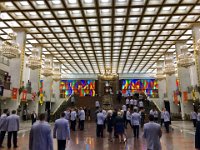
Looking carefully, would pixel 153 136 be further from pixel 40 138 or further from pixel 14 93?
pixel 14 93

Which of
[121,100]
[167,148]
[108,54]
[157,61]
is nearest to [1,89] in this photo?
A: [167,148]

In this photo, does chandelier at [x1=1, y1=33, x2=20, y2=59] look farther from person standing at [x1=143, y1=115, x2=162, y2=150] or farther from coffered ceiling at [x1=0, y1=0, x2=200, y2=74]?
person standing at [x1=143, y1=115, x2=162, y2=150]

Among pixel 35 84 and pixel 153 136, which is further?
pixel 35 84

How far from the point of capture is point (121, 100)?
27797 mm

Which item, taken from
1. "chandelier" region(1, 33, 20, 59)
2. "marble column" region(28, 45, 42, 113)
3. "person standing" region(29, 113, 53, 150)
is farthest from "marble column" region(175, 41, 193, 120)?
"person standing" region(29, 113, 53, 150)

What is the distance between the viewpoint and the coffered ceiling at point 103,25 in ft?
47.5

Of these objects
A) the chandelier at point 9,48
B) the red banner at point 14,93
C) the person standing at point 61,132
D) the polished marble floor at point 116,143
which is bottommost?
the polished marble floor at point 116,143

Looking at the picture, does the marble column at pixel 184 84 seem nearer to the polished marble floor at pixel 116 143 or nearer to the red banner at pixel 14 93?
the polished marble floor at pixel 116 143

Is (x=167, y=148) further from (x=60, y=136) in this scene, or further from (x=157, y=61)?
(x=157, y=61)

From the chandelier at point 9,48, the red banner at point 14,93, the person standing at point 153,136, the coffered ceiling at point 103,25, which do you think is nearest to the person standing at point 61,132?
the person standing at point 153,136

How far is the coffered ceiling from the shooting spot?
47.5 ft

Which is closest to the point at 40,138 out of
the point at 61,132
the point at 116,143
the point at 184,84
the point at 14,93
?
the point at 61,132

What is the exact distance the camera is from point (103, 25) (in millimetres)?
17578

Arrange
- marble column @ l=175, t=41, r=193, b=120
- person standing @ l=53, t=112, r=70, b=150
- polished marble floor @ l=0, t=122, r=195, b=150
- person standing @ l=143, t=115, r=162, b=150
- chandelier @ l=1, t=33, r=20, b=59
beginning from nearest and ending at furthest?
person standing @ l=143, t=115, r=162, b=150
person standing @ l=53, t=112, r=70, b=150
polished marble floor @ l=0, t=122, r=195, b=150
chandelier @ l=1, t=33, r=20, b=59
marble column @ l=175, t=41, r=193, b=120
